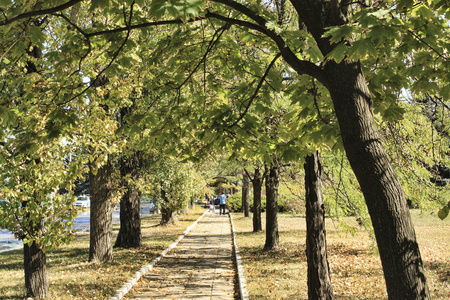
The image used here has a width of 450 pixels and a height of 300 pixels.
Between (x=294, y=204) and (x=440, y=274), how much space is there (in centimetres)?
877

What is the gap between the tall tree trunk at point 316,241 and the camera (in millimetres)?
6770

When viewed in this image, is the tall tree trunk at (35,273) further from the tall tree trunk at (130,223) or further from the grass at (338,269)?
the tall tree trunk at (130,223)

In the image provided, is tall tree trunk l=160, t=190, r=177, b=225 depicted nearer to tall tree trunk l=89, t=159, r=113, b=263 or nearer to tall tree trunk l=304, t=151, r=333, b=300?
tall tree trunk l=89, t=159, r=113, b=263

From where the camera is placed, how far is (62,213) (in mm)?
7684

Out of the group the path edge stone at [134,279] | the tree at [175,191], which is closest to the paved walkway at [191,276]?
the path edge stone at [134,279]

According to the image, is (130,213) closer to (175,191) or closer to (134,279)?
(134,279)

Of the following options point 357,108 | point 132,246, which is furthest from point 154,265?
point 357,108

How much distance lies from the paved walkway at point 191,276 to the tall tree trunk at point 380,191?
19.4 ft

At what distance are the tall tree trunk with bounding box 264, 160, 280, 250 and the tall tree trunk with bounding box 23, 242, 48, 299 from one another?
8.73m

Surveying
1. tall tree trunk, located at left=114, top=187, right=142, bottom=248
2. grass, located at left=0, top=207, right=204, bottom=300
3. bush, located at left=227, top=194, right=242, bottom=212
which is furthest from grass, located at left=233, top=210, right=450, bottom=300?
bush, located at left=227, top=194, right=242, bottom=212

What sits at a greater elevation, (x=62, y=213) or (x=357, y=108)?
(x=357, y=108)

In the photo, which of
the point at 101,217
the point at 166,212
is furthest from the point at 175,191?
the point at 101,217

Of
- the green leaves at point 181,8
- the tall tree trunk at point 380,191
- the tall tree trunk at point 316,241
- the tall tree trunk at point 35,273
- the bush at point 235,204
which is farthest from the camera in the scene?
the bush at point 235,204

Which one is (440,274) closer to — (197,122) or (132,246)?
(197,122)
